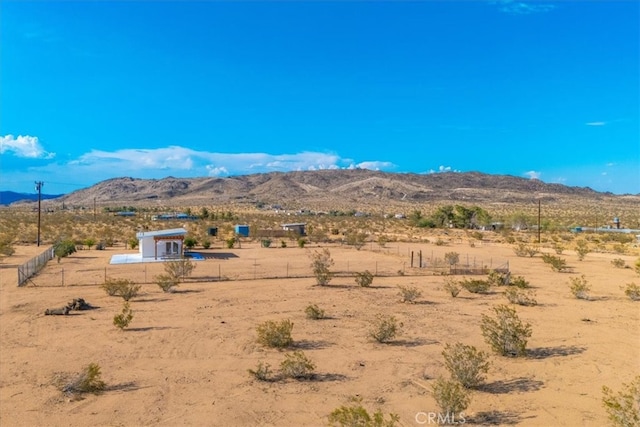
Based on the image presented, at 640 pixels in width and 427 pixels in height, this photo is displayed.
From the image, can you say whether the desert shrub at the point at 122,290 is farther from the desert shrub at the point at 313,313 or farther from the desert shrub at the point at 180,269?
the desert shrub at the point at 313,313

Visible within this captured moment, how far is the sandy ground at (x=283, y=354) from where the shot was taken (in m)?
11.7

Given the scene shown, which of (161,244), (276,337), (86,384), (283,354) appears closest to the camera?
(86,384)

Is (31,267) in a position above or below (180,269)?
below

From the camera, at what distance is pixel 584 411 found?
37.7 ft

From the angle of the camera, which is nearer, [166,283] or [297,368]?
[297,368]

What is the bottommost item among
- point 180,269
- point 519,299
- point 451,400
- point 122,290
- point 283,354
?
point 283,354

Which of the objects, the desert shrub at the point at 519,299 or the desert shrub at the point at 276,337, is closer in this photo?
the desert shrub at the point at 276,337

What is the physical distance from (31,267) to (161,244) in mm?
9341

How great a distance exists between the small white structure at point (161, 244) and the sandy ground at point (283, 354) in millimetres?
10135

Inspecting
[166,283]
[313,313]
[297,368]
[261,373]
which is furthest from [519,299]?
[166,283]

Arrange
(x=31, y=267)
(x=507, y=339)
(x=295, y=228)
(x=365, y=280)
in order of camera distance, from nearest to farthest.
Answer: (x=507, y=339)
(x=365, y=280)
(x=31, y=267)
(x=295, y=228)

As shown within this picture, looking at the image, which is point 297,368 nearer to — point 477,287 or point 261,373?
point 261,373

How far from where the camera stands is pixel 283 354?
51.6 feet

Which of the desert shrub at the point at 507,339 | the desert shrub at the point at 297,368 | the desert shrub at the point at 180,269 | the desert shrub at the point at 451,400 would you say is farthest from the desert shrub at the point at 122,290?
the desert shrub at the point at 451,400
